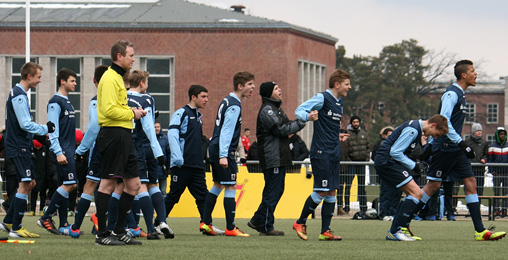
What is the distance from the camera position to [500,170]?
2122 centimetres

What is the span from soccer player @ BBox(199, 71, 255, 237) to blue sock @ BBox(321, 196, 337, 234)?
1155mm

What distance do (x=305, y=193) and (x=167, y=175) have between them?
277 cm

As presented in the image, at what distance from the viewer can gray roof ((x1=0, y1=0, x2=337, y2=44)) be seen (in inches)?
2325

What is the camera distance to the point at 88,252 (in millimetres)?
10562

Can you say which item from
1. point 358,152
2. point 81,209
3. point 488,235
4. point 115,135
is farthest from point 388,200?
point 115,135

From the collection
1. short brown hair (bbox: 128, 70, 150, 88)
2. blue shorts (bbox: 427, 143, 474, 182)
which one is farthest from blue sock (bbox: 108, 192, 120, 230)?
blue shorts (bbox: 427, 143, 474, 182)

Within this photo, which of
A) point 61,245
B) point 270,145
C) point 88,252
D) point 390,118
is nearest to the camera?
point 88,252

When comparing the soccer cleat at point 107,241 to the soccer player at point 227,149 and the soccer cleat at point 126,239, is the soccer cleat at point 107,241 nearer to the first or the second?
the soccer cleat at point 126,239

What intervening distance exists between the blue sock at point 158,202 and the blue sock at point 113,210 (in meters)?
0.86

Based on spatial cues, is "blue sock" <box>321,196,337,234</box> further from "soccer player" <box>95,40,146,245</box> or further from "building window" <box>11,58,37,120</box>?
"building window" <box>11,58,37,120</box>

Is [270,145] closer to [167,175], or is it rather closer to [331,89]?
[331,89]

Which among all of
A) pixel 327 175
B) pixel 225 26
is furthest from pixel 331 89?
pixel 225 26

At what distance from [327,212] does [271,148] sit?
1.22m

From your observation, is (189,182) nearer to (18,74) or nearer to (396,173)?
(396,173)
